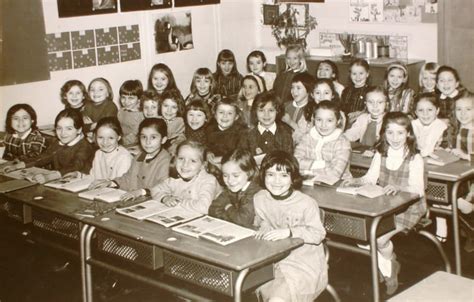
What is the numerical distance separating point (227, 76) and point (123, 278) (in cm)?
355

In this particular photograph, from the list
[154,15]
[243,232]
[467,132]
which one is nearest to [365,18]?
[154,15]

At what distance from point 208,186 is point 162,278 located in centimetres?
64

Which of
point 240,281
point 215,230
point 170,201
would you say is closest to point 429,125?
point 170,201

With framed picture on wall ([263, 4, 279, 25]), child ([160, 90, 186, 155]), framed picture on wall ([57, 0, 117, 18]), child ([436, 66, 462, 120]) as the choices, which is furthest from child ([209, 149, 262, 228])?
framed picture on wall ([263, 4, 279, 25])

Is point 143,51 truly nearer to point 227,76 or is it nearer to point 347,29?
point 227,76

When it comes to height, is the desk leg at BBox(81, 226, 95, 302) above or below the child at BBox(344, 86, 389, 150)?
below

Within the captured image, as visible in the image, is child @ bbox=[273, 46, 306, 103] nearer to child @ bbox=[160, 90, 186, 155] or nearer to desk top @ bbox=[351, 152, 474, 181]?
child @ bbox=[160, 90, 186, 155]

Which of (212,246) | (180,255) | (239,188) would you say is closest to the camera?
(212,246)

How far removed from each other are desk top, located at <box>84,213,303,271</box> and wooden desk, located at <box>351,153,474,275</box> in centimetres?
121

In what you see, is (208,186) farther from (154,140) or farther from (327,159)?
(327,159)

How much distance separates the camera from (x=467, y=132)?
14.6 feet

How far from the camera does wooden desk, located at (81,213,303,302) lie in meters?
2.77

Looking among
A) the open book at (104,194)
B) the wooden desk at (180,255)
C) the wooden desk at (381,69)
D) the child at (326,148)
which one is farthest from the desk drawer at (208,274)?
the wooden desk at (381,69)

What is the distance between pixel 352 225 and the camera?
339 centimetres
